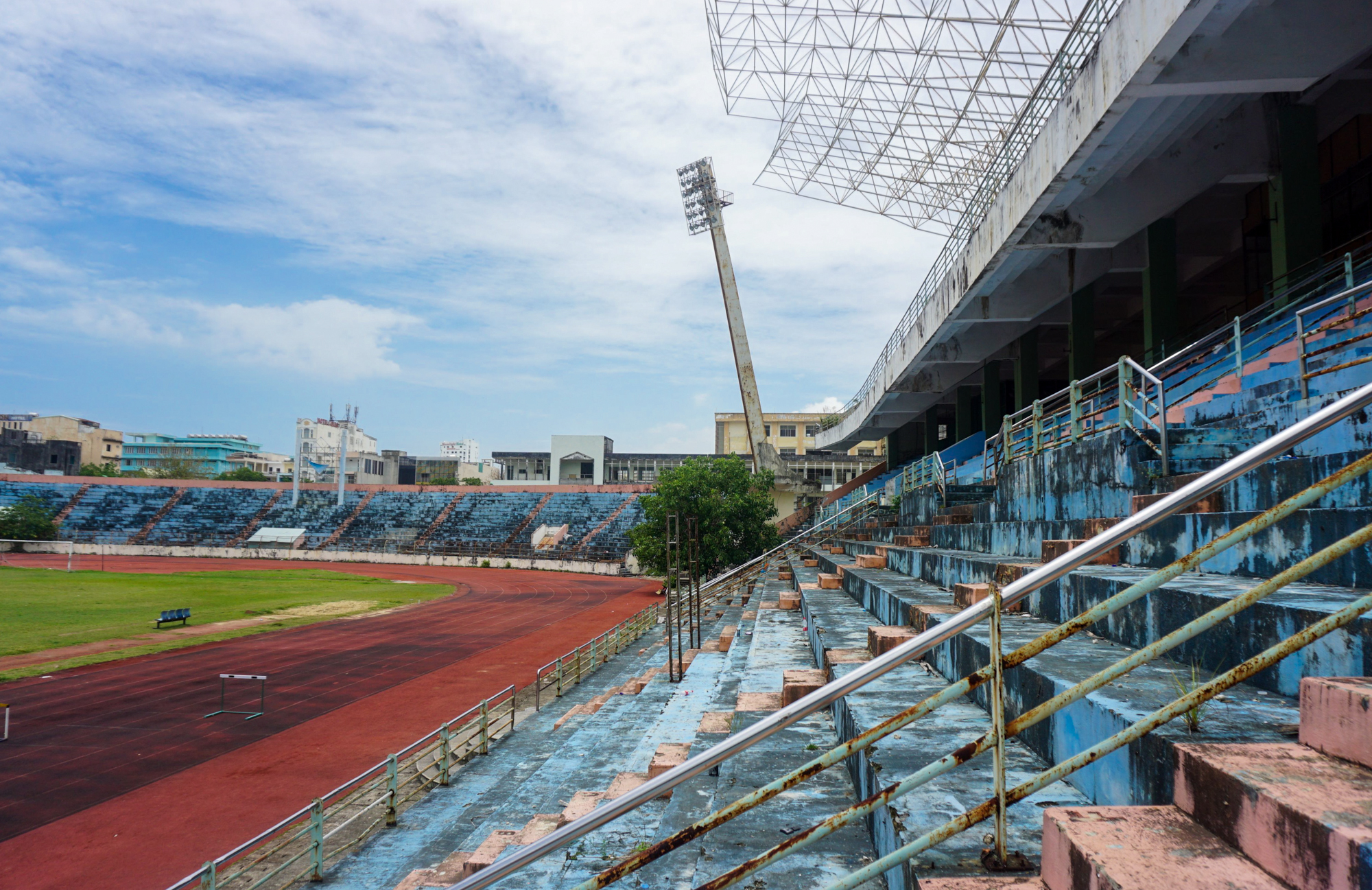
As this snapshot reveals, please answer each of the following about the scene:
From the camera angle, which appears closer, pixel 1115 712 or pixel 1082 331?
pixel 1115 712

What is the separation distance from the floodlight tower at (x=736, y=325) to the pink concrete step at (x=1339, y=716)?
136ft

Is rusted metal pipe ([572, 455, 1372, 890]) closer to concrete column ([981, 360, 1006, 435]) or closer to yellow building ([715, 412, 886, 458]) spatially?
concrete column ([981, 360, 1006, 435])

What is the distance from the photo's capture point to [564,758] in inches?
364

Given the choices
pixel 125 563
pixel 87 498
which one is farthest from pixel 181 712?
pixel 87 498

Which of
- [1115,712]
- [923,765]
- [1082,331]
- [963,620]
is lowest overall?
[923,765]

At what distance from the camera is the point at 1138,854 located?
184 cm

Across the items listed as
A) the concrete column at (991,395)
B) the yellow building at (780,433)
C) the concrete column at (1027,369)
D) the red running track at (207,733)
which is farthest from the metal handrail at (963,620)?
the yellow building at (780,433)

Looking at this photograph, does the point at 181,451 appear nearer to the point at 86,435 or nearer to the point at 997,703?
the point at 86,435

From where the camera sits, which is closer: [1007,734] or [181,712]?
[1007,734]

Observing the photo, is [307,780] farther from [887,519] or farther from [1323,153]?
[1323,153]

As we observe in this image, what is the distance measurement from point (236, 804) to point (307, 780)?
106 cm

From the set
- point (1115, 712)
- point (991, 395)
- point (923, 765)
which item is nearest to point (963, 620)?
point (1115, 712)

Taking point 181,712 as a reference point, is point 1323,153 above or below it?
above

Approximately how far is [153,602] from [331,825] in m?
25.9
